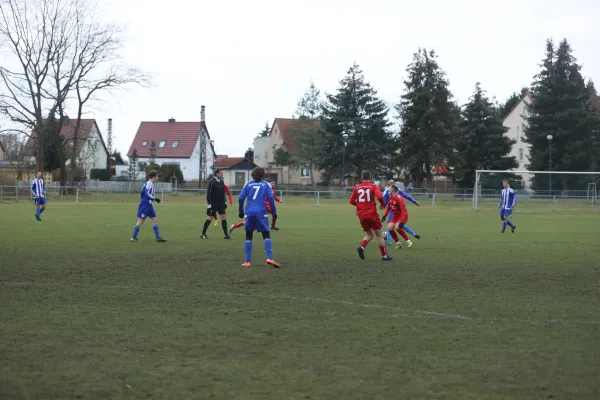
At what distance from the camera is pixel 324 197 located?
58688 mm

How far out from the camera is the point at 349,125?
239ft

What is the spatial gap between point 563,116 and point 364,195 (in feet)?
187

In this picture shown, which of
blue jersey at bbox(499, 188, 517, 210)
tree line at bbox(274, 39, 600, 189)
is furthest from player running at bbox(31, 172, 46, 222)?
A: tree line at bbox(274, 39, 600, 189)

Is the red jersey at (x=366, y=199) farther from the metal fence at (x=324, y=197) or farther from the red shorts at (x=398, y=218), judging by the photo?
the metal fence at (x=324, y=197)

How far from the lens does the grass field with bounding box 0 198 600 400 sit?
5.98m

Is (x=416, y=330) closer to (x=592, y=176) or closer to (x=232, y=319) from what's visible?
(x=232, y=319)

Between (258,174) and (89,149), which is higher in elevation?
(89,149)

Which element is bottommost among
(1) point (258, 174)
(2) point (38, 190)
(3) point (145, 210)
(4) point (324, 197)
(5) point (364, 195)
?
(4) point (324, 197)

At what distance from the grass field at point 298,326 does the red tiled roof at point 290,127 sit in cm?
7366

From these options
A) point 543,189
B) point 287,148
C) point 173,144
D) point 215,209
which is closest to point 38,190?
point 215,209

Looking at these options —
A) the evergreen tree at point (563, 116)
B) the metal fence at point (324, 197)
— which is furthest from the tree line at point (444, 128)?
the metal fence at point (324, 197)

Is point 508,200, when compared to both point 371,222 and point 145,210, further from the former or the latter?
point 145,210

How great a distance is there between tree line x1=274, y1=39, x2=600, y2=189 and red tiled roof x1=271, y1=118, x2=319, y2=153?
14560 mm

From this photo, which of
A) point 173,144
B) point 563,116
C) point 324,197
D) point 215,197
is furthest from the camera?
point 173,144
